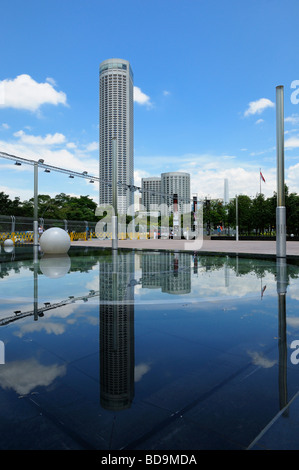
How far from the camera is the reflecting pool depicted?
7.04 feet

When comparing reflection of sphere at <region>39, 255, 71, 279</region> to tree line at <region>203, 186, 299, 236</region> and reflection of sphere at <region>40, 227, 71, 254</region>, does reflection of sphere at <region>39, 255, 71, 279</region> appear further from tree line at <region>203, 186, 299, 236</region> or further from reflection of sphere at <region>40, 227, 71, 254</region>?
tree line at <region>203, 186, 299, 236</region>

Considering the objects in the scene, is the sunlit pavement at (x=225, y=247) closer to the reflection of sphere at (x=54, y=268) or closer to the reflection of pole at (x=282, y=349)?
the reflection of sphere at (x=54, y=268)

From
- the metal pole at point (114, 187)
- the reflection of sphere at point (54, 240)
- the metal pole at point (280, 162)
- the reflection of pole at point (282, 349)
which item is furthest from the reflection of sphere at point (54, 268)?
the metal pole at point (280, 162)

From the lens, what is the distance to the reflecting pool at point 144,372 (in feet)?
7.04

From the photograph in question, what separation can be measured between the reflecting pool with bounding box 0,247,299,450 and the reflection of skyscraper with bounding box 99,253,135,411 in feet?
0.05

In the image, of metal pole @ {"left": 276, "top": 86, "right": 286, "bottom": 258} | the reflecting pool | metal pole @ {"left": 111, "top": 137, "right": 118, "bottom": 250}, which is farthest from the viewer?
metal pole @ {"left": 111, "top": 137, "right": 118, "bottom": 250}

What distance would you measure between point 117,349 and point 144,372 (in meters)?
0.66

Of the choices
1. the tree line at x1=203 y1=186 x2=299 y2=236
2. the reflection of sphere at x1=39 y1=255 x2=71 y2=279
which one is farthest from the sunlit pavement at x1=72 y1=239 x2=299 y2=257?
the tree line at x1=203 y1=186 x2=299 y2=236

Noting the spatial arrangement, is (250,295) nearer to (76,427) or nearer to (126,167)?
(76,427)

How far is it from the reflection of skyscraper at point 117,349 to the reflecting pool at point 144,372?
0.05 ft

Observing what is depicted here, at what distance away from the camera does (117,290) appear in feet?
24.1

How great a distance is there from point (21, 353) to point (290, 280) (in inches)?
296

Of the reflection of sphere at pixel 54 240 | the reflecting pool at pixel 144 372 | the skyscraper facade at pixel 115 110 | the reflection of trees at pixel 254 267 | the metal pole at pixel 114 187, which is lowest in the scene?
the reflecting pool at pixel 144 372

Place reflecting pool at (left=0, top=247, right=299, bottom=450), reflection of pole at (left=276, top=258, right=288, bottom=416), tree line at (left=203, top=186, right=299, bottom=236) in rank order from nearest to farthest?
reflecting pool at (left=0, top=247, right=299, bottom=450), reflection of pole at (left=276, top=258, right=288, bottom=416), tree line at (left=203, top=186, right=299, bottom=236)
